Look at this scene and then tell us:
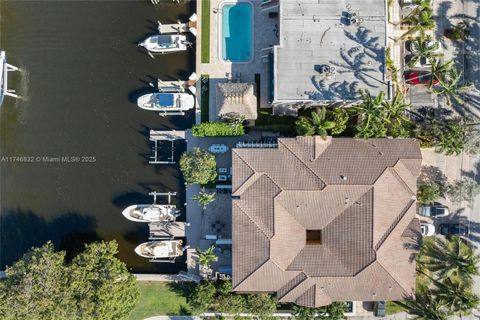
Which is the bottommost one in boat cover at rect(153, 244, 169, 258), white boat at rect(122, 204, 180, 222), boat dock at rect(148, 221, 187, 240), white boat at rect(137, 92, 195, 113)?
boat cover at rect(153, 244, 169, 258)

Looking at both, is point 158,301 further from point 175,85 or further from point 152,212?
point 175,85

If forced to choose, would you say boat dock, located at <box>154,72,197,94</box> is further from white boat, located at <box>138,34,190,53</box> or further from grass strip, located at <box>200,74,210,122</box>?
white boat, located at <box>138,34,190,53</box>

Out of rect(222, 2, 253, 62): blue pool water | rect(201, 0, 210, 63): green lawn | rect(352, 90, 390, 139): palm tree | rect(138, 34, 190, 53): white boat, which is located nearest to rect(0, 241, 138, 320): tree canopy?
rect(138, 34, 190, 53): white boat

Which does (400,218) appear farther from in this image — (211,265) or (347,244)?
(211,265)

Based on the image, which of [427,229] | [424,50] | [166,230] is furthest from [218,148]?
[427,229]

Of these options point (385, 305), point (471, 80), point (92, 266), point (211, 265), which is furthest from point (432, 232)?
point (92, 266)

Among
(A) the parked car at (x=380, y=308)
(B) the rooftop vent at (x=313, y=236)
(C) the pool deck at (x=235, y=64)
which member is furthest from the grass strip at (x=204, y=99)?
(A) the parked car at (x=380, y=308)

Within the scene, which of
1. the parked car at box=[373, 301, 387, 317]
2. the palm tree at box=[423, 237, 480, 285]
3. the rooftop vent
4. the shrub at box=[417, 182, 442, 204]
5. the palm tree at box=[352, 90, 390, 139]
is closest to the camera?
the palm tree at box=[352, 90, 390, 139]
